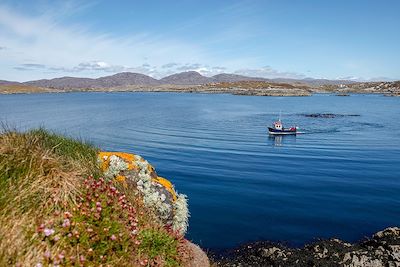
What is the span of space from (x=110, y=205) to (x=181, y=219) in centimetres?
600

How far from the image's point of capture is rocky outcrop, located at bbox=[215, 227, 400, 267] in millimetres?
16812

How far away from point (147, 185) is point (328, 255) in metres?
9.76

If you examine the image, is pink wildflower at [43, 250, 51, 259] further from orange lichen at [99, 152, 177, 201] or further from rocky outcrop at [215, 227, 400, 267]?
rocky outcrop at [215, 227, 400, 267]

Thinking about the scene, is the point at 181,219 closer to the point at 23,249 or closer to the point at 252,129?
the point at 23,249

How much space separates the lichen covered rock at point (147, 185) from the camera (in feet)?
48.1

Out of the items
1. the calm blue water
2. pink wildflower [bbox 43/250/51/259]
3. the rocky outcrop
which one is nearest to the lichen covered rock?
the rocky outcrop

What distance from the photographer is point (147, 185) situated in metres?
15.0

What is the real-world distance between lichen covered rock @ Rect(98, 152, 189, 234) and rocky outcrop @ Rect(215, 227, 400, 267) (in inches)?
133

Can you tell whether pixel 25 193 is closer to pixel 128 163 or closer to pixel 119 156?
pixel 128 163

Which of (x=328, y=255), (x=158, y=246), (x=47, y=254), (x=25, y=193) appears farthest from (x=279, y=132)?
(x=47, y=254)

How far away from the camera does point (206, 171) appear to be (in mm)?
39906

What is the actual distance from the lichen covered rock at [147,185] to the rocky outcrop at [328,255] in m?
3.37

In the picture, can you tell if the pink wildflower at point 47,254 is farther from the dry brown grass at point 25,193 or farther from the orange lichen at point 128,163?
the orange lichen at point 128,163

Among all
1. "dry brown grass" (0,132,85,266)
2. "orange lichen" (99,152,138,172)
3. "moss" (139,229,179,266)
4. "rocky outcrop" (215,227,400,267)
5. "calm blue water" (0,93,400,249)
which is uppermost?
"dry brown grass" (0,132,85,266)
